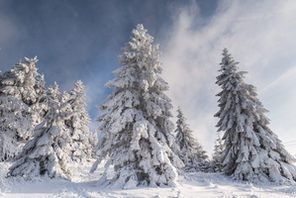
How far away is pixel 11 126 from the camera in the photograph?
15500 millimetres

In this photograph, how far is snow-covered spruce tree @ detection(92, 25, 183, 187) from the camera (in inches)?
376

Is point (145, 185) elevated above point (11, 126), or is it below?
below

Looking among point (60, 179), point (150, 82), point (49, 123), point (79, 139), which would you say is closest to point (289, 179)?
point (150, 82)

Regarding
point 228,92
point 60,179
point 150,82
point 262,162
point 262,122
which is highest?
point 228,92

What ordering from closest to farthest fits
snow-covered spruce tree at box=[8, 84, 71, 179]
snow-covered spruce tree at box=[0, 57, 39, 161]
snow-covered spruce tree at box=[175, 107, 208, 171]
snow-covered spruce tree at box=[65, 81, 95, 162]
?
1. snow-covered spruce tree at box=[8, 84, 71, 179]
2. snow-covered spruce tree at box=[0, 57, 39, 161]
3. snow-covered spruce tree at box=[65, 81, 95, 162]
4. snow-covered spruce tree at box=[175, 107, 208, 171]

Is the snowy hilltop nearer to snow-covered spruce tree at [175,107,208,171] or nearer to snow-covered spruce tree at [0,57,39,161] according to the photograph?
snow-covered spruce tree at [0,57,39,161]

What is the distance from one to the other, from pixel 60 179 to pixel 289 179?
16726 millimetres

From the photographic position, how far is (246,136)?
13664mm

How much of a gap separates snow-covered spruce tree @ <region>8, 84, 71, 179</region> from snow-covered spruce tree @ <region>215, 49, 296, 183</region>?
45.8 ft

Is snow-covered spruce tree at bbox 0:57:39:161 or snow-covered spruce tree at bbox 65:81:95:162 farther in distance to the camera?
snow-covered spruce tree at bbox 65:81:95:162

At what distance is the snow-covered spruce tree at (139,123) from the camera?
31.4 feet

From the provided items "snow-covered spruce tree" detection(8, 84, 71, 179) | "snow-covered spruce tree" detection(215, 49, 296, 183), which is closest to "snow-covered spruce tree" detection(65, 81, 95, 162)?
"snow-covered spruce tree" detection(8, 84, 71, 179)

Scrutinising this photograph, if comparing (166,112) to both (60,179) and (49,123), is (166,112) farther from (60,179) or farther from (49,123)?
(49,123)

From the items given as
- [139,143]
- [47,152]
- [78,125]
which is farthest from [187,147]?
[47,152]
